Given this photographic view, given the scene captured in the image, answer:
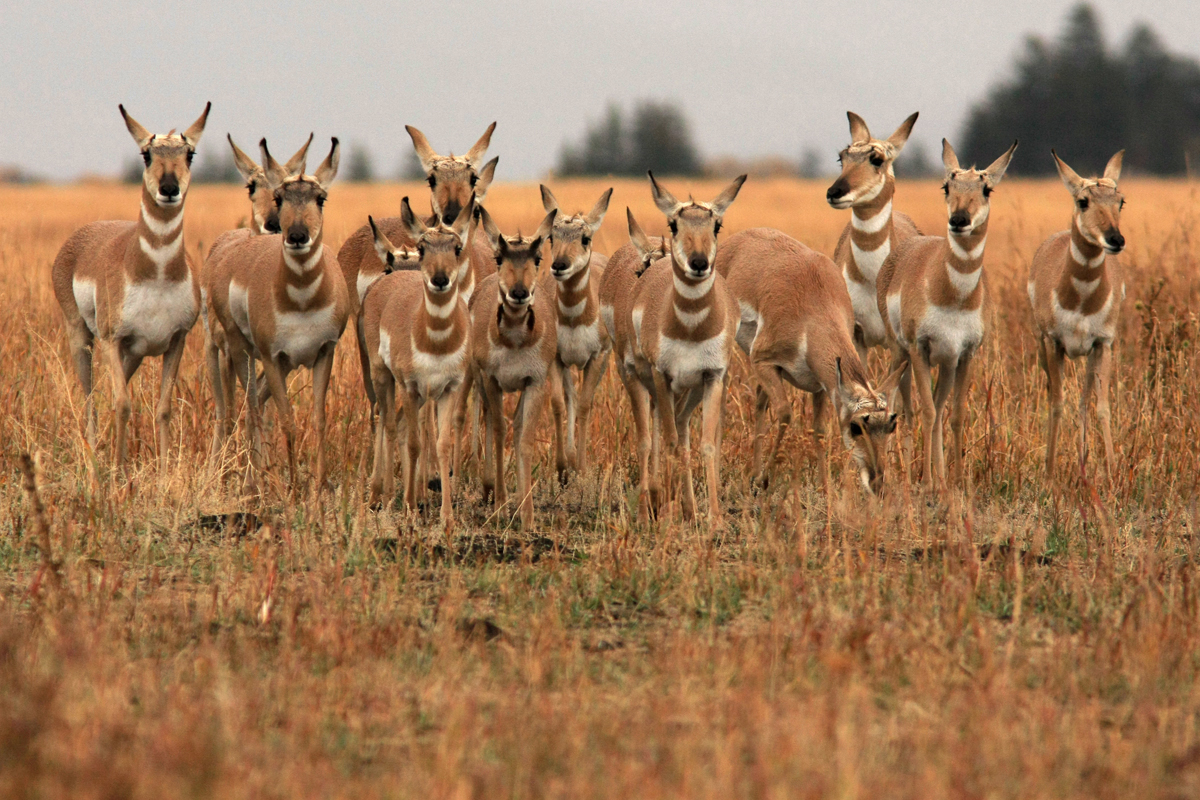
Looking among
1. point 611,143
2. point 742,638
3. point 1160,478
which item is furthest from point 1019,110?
point 742,638

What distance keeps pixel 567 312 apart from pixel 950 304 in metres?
2.51

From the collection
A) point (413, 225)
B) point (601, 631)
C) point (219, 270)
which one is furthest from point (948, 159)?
point (219, 270)

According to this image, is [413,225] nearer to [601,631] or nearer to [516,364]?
[516,364]

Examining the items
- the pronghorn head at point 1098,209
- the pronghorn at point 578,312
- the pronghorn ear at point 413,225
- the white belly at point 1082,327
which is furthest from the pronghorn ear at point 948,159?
the pronghorn ear at point 413,225

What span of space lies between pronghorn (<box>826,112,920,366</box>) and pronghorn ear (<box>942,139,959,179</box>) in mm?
495

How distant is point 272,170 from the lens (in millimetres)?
8922

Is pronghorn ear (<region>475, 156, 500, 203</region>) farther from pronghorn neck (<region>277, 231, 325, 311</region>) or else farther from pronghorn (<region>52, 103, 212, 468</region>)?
pronghorn (<region>52, 103, 212, 468</region>)

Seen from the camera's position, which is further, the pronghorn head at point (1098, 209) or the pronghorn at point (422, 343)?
the pronghorn head at point (1098, 209)

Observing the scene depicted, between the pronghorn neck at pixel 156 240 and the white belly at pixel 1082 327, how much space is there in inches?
235

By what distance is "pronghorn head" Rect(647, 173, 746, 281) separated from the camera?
23.8ft

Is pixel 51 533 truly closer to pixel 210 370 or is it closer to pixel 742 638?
pixel 210 370

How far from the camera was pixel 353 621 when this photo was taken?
546 centimetres

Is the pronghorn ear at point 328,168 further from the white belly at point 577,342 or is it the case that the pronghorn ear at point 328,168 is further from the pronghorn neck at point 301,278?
the white belly at point 577,342

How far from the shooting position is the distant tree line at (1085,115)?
59906 mm
